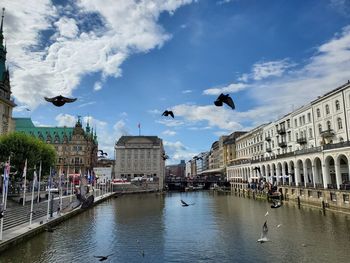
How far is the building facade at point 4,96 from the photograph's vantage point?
6384cm

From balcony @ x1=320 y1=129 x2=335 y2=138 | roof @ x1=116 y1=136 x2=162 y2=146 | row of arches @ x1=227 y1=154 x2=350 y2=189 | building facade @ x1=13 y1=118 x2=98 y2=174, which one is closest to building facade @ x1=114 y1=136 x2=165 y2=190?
roof @ x1=116 y1=136 x2=162 y2=146

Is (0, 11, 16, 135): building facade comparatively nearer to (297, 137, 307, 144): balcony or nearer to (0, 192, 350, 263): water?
(0, 192, 350, 263): water

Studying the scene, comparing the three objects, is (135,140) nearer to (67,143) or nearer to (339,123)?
(67,143)

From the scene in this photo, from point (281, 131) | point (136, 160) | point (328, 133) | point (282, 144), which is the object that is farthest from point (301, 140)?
point (136, 160)

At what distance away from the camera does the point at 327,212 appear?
46688 mm

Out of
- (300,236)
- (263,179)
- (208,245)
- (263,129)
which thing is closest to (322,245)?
(300,236)

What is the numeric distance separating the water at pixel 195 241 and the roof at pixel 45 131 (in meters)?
92.2

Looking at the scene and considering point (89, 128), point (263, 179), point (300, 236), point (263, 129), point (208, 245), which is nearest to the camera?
point (208, 245)

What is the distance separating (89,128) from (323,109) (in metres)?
113

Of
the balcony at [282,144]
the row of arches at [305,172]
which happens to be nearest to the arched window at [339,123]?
the row of arches at [305,172]

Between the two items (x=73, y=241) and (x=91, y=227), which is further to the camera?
(x=91, y=227)

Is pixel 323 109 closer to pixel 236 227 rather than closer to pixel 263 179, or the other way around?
pixel 263 179

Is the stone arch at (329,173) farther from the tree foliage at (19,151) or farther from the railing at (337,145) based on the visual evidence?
the tree foliage at (19,151)

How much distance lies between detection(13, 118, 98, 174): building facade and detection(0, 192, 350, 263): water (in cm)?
8608
